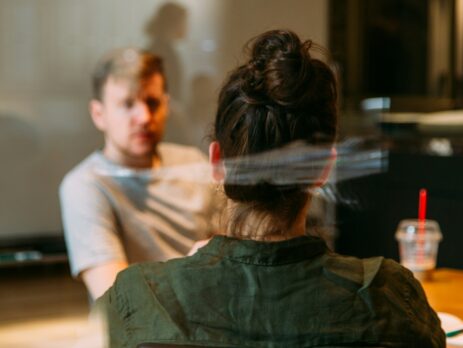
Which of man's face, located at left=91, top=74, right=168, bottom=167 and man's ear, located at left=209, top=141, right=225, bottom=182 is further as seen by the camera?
man's face, located at left=91, top=74, right=168, bottom=167

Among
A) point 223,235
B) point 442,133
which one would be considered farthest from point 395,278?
point 442,133

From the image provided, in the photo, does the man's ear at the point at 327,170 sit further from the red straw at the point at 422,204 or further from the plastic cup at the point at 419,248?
the red straw at the point at 422,204

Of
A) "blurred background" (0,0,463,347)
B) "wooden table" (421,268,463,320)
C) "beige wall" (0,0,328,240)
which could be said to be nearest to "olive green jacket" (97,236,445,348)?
"wooden table" (421,268,463,320)

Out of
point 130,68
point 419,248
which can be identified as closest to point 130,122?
point 130,68

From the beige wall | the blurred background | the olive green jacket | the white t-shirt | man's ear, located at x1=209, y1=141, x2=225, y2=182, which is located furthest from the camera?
the beige wall

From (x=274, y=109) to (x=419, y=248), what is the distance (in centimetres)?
98

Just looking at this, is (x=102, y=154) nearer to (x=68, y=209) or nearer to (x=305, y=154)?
(x=68, y=209)

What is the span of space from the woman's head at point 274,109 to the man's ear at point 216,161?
0.5 inches

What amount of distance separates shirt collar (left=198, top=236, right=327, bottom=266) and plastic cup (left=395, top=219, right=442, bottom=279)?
2.82ft

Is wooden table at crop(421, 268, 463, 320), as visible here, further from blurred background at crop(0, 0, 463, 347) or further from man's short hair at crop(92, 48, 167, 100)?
man's short hair at crop(92, 48, 167, 100)

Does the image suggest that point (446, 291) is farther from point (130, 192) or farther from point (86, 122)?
point (86, 122)

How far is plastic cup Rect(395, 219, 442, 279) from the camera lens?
181 cm

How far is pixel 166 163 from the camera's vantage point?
1924 mm

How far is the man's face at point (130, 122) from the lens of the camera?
183cm
